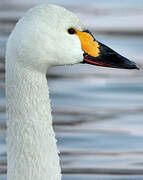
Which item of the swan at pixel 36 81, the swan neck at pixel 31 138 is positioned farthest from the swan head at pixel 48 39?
the swan neck at pixel 31 138

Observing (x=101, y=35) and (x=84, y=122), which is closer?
(x=84, y=122)

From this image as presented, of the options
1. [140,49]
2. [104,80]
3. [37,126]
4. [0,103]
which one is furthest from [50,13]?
[140,49]

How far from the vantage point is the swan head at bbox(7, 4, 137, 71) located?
255 inches

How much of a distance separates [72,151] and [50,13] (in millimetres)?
3688

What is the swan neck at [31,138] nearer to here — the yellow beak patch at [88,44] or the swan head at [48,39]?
the swan head at [48,39]

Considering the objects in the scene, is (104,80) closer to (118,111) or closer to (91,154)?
(118,111)

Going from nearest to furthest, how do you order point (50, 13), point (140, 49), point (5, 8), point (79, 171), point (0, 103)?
point (50, 13) → point (79, 171) → point (0, 103) → point (140, 49) → point (5, 8)

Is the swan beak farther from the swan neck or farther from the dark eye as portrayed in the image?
the swan neck

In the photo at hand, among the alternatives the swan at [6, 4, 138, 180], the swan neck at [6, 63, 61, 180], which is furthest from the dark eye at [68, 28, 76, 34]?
the swan neck at [6, 63, 61, 180]

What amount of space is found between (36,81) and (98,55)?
1.80 ft

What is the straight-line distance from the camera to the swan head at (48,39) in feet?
21.2

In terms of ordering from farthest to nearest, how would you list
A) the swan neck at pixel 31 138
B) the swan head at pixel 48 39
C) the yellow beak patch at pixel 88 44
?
the yellow beak patch at pixel 88 44 → the swan neck at pixel 31 138 → the swan head at pixel 48 39

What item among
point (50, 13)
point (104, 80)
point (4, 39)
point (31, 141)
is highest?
point (4, 39)

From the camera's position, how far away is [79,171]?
374 inches
